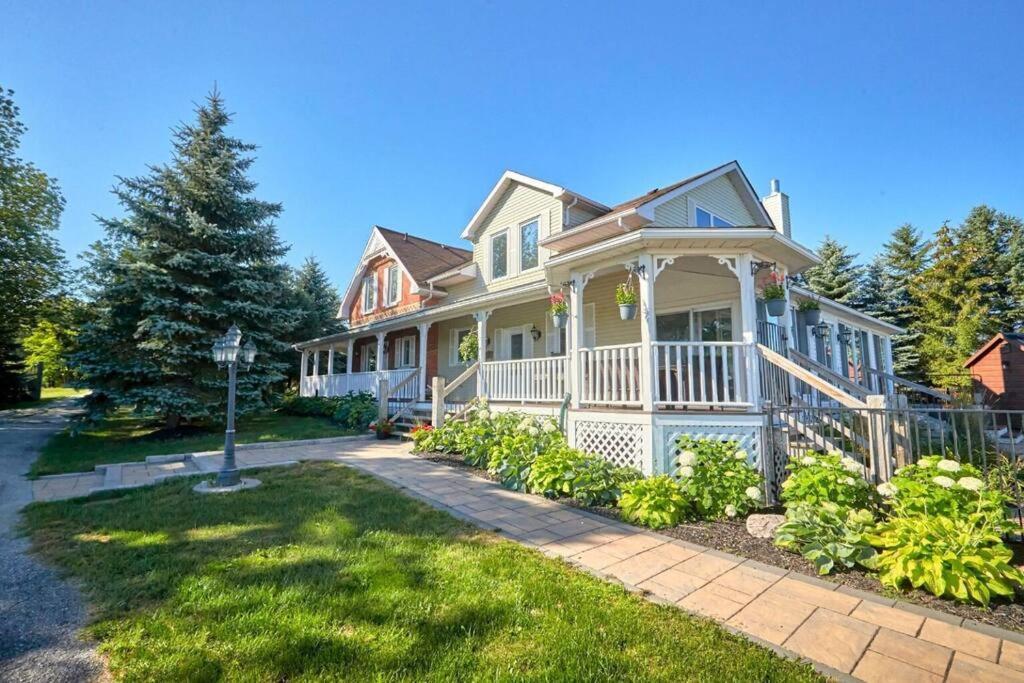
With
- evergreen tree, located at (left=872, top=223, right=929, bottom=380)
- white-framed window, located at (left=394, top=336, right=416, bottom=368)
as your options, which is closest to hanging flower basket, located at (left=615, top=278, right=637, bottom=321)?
white-framed window, located at (left=394, top=336, right=416, bottom=368)

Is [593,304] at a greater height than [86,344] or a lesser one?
greater

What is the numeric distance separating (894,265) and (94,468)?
3376 centimetres

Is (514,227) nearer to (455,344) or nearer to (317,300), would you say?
(455,344)

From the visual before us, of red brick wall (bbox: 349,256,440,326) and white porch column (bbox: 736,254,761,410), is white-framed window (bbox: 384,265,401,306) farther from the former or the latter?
white porch column (bbox: 736,254,761,410)

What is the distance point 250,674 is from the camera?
2.23 metres

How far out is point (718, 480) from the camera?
5.18 metres

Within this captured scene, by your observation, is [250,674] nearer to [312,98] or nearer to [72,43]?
[312,98]

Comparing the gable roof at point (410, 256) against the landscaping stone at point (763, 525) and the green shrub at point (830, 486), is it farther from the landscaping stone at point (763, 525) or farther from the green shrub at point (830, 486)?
the green shrub at point (830, 486)

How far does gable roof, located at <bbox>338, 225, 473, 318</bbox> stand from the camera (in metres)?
17.2

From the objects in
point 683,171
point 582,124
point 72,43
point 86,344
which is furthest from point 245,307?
point 683,171

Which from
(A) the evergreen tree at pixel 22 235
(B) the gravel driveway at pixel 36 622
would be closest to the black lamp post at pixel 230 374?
(B) the gravel driveway at pixel 36 622

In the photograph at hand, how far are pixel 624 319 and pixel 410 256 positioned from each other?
12333mm

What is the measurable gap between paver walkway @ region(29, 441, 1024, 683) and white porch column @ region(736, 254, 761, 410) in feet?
8.98

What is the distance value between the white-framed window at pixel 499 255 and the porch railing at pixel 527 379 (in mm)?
4497
